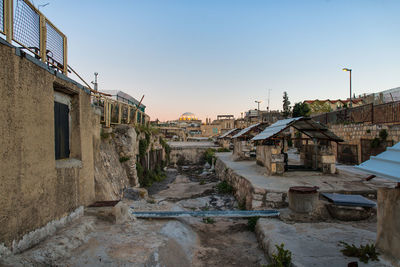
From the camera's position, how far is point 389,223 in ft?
11.1

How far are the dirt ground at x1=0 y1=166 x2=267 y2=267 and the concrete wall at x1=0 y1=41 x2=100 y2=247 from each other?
40 centimetres

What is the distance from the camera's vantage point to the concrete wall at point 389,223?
3.22 metres

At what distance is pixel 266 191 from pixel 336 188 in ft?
7.85

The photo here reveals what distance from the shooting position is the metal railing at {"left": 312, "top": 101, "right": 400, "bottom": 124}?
11.5 meters

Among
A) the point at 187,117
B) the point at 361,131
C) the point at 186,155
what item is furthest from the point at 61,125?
the point at 187,117

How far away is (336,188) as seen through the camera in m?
7.44

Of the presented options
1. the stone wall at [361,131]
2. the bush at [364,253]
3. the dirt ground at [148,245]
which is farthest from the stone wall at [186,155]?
the bush at [364,253]

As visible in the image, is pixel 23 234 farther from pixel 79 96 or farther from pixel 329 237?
pixel 329 237

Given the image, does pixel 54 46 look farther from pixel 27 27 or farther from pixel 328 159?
pixel 328 159

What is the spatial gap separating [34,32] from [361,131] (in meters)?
15.7

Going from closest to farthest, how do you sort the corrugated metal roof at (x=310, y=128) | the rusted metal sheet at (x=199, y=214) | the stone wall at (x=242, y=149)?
1. the rusted metal sheet at (x=199, y=214)
2. the corrugated metal roof at (x=310, y=128)
3. the stone wall at (x=242, y=149)

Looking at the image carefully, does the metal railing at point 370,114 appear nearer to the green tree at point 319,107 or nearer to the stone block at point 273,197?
the stone block at point 273,197

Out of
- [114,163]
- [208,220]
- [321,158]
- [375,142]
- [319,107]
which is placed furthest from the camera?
[319,107]

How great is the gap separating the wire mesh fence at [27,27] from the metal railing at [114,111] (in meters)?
5.11
